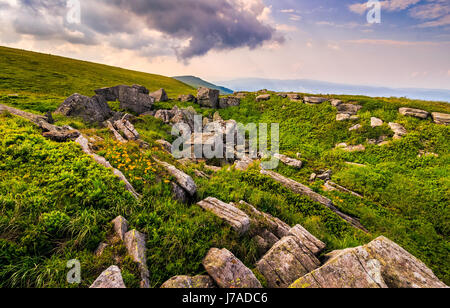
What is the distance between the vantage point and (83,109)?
1841 cm

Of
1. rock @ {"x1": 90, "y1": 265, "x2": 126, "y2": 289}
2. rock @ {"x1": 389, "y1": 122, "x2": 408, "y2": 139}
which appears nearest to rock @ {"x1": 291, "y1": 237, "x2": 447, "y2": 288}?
rock @ {"x1": 90, "y1": 265, "x2": 126, "y2": 289}

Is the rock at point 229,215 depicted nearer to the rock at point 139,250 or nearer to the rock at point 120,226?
the rock at point 139,250

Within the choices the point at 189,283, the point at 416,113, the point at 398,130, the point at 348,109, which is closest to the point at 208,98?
the point at 348,109

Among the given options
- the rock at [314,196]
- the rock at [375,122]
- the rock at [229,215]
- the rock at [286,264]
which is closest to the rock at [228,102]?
the rock at [375,122]

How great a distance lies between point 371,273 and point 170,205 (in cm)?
559

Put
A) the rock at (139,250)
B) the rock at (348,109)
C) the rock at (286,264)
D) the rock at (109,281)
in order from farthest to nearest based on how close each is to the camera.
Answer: the rock at (348,109) → the rock at (286,264) → the rock at (139,250) → the rock at (109,281)

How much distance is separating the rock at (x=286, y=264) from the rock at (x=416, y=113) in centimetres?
2202

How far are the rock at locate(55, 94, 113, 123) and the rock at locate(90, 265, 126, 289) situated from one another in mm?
18592

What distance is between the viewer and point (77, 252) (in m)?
4.29

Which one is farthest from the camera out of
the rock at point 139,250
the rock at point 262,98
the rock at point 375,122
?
the rock at point 262,98

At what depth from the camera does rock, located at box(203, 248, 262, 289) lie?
4320 mm

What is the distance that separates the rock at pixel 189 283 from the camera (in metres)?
3.94
